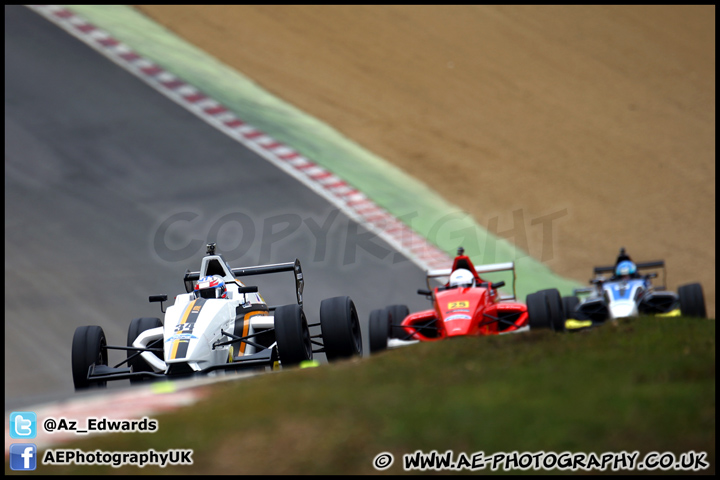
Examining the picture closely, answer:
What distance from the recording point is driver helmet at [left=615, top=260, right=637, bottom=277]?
1409 cm

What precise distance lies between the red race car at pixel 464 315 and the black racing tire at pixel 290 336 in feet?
7.45

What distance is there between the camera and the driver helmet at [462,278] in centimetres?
1192

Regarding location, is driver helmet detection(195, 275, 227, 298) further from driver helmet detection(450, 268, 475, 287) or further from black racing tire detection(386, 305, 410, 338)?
driver helmet detection(450, 268, 475, 287)

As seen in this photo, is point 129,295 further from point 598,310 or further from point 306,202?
point 598,310

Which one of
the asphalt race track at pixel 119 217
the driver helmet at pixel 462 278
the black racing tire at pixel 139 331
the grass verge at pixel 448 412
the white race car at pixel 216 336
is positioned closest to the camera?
the grass verge at pixel 448 412

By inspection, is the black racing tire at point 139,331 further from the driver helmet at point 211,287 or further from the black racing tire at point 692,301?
the black racing tire at point 692,301

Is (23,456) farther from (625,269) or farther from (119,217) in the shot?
(119,217)

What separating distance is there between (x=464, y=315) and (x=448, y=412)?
17.6 ft

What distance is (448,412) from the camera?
6.00 m

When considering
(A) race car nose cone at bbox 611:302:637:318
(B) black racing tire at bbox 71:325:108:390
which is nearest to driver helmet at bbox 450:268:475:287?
(A) race car nose cone at bbox 611:302:637:318

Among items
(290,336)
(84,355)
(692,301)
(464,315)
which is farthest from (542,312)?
(84,355)

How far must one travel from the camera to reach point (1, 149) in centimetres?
1869

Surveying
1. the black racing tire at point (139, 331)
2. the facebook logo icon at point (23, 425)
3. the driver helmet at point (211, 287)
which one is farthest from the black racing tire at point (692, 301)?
the facebook logo icon at point (23, 425)

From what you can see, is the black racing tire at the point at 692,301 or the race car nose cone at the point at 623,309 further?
the race car nose cone at the point at 623,309
